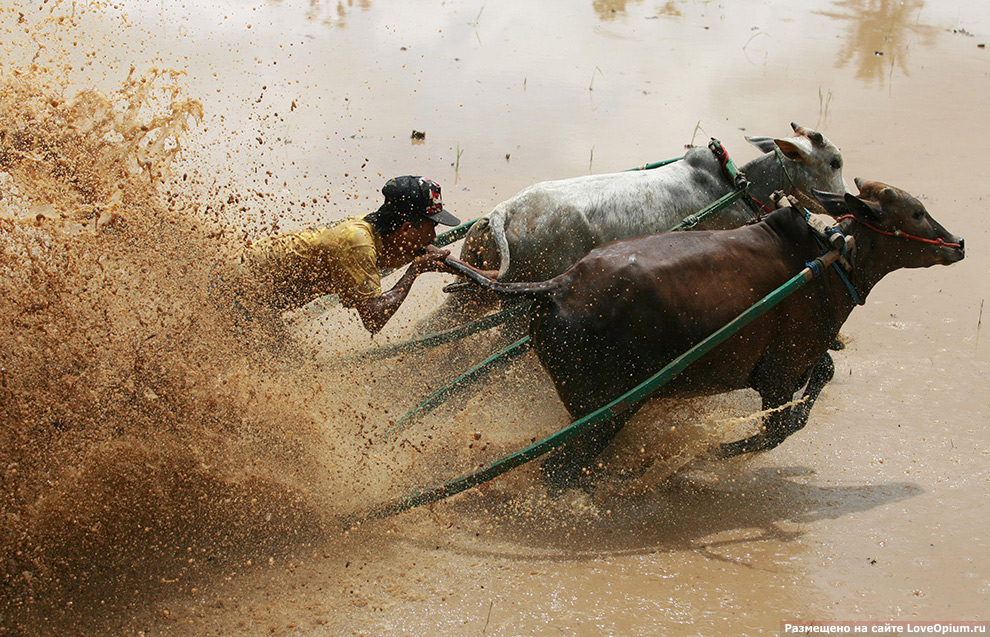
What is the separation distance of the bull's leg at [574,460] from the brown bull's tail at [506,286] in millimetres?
673

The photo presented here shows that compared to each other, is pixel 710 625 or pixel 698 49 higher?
pixel 698 49

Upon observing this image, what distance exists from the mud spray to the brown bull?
44 cm

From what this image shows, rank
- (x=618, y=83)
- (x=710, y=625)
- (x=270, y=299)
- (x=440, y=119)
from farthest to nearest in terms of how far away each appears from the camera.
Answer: (x=618, y=83), (x=440, y=119), (x=270, y=299), (x=710, y=625)

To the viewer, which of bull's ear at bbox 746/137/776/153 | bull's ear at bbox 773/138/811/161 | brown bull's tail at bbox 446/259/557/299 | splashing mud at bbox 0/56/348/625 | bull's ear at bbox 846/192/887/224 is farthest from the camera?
bull's ear at bbox 746/137/776/153

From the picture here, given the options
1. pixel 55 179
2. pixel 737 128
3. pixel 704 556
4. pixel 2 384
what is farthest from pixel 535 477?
pixel 737 128

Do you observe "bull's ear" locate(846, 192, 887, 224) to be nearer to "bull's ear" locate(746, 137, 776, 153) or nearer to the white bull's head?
the white bull's head

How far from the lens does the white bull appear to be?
427 cm

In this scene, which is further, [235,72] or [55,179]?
[235,72]

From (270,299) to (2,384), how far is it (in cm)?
111

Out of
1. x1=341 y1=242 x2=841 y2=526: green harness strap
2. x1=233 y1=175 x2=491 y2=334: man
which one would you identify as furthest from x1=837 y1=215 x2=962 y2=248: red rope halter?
x1=233 y1=175 x2=491 y2=334: man

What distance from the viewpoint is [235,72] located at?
781 centimetres

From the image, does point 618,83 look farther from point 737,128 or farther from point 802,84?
point 802,84

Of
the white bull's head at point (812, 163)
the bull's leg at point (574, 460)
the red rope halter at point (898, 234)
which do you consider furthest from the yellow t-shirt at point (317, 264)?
the white bull's head at point (812, 163)

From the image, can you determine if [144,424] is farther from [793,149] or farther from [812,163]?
[812,163]
